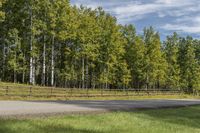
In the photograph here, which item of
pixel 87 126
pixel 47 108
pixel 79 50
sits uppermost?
pixel 79 50

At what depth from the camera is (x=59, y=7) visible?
6031 centimetres

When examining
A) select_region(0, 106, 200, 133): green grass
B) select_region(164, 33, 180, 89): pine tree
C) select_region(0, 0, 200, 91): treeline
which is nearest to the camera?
select_region(0, 106, 200, 133): green grass

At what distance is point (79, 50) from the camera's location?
68.8 metres

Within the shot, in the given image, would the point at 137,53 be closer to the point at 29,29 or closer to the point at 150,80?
the point at 150,80

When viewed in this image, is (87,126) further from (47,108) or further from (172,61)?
(172,61)

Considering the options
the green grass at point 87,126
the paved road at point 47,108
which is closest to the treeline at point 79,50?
the paved road at point 47,108

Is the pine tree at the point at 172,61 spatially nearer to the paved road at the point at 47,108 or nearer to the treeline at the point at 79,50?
the treeline at the point at 79,50

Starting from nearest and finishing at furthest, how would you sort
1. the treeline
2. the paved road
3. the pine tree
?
the paved road → the treeline → the pine tree

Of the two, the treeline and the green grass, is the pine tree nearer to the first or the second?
the treeline

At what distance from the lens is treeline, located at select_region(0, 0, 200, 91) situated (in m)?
58.0

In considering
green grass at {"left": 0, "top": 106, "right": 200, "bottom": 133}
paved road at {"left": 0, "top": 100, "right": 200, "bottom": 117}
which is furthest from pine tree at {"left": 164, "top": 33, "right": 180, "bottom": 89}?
green grass at {"left": 0, "top": 106, "right": 200, "bottom": 133}

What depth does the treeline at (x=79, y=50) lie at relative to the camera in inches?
2282

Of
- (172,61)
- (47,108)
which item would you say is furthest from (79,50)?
(47,108)

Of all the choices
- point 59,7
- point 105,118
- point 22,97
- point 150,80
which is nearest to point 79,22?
point 59,7
